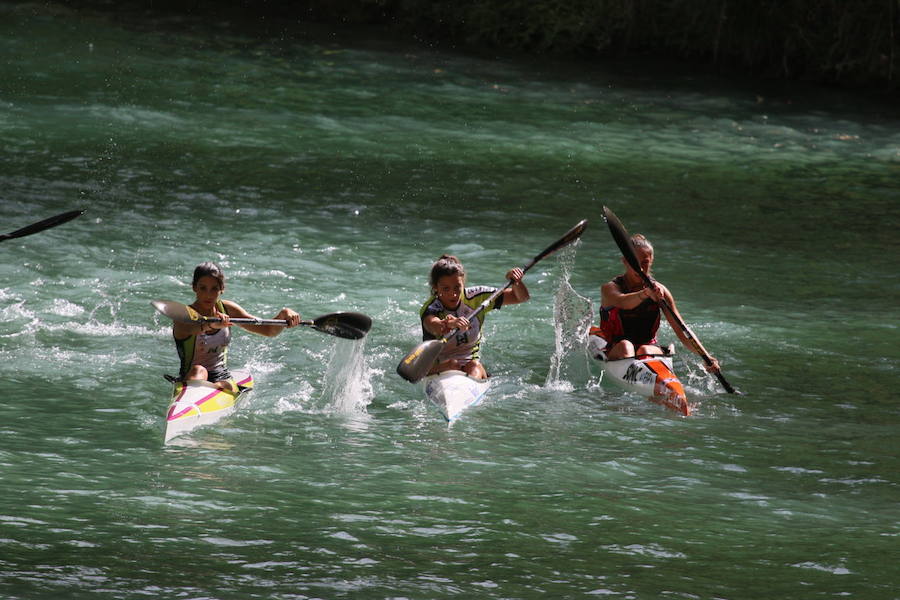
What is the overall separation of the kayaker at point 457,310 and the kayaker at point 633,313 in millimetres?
687

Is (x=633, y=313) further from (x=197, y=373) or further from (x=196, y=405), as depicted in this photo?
(x=196, y=405)

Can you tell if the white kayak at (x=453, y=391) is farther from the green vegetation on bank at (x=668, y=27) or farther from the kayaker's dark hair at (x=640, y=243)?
the green vegetation on bank at (x=668, y=27)

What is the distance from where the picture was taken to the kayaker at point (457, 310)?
820 centimetres

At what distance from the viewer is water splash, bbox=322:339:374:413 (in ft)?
26.8

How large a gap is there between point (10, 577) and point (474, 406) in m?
3.42

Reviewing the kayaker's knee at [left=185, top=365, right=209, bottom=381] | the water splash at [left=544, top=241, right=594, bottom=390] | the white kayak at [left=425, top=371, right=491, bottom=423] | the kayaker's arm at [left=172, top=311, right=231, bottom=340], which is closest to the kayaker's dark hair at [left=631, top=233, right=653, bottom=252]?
the water splash at [left=544, top=241, right=594, bottom=390]

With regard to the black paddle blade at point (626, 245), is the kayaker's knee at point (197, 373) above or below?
below

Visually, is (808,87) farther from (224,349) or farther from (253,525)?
(253,525)

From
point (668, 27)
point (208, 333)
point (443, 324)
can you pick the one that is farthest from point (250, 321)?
point (668, 27)

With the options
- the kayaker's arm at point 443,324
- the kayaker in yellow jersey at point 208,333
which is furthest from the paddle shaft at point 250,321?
the kayaker's arm at point 443,324

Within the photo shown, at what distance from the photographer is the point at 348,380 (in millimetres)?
8328

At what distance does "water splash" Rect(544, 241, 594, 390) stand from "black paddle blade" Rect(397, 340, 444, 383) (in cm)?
100

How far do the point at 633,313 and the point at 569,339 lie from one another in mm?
489

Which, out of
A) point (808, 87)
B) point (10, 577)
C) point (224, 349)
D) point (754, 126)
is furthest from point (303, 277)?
point (808, 87)
